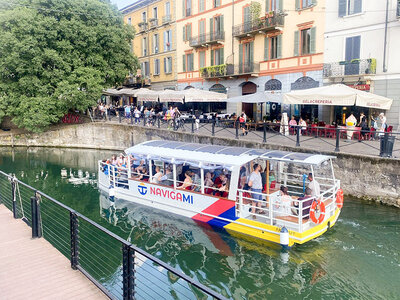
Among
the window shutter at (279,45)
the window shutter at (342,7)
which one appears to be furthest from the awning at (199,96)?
the window shutter at (342,7)

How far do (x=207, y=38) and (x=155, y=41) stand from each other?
9618 millimetres

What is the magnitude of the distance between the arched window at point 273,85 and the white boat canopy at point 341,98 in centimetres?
817

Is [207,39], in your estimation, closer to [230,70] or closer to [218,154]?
[230,70]

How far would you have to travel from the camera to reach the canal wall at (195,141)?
46.6ft

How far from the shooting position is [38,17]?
28.1 m

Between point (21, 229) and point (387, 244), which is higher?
point (21, 229)

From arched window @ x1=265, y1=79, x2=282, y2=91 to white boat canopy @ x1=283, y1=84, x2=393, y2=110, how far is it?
26.8 feet

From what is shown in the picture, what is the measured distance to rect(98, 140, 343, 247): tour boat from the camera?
1086cm

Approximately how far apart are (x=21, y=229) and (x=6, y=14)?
2580 centimetres

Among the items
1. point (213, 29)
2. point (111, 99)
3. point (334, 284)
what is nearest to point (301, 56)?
point (213, 29)

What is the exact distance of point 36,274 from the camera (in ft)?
19.1

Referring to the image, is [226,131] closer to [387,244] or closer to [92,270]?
[387,244]

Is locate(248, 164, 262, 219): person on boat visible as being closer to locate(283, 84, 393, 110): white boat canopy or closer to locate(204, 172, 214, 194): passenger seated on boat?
locate(204, 172, 214, 194): passenger seated on boat

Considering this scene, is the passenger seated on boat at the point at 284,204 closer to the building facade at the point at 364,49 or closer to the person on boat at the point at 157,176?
the person on boat at the point at 157,176
